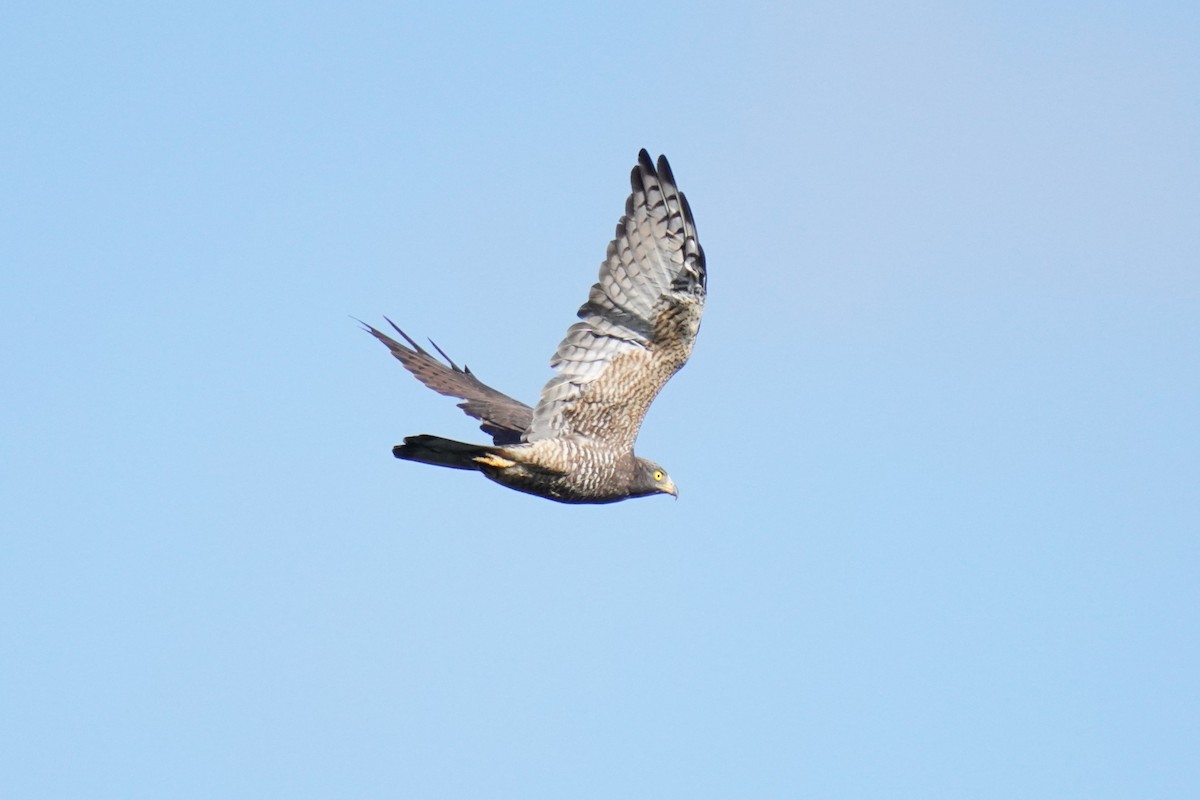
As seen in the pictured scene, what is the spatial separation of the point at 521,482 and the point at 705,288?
1796mm

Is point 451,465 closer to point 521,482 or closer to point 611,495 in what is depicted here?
point 521,482

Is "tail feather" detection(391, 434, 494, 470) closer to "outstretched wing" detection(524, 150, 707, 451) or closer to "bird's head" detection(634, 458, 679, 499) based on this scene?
"outstretched wing" detection(524, 150, 707, 451)

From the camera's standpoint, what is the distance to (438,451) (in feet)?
32.0

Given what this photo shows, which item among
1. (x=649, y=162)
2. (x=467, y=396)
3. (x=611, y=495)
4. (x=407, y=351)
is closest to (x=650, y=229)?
→ (x=649, y=162)

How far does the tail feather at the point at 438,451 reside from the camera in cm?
962

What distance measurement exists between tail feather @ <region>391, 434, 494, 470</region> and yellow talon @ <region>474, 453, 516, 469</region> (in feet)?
0.12

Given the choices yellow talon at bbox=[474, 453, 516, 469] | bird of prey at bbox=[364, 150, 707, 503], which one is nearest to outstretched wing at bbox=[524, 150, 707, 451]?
bird of prey at bbox=[364, 150, 707, 503]

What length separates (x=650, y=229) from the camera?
1030 cm

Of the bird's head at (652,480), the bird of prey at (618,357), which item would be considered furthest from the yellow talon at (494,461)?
the bird's head at (652,480)

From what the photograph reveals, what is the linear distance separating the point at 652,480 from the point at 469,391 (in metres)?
2.31

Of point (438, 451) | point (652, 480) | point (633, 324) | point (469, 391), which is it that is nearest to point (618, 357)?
point (633, 324)

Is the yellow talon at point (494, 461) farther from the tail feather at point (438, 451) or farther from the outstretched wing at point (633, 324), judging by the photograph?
the outstretched wing at point (633, 324)

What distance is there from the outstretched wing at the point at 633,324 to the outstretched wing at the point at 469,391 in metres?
0.96

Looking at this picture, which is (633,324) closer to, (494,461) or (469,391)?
(494,461)
